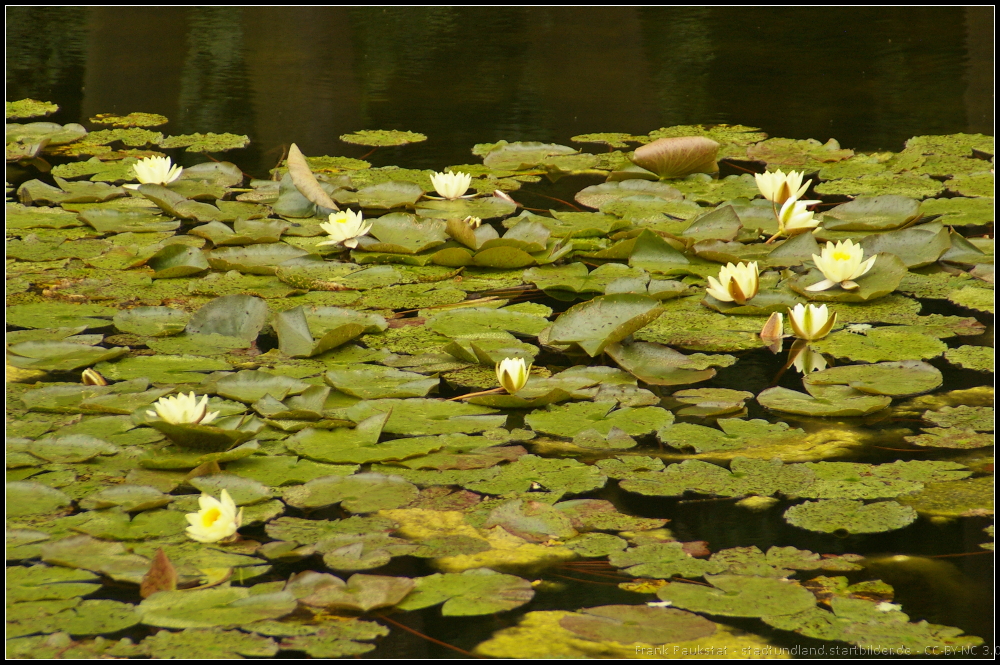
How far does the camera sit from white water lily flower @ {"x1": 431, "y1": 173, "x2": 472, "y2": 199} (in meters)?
3.25

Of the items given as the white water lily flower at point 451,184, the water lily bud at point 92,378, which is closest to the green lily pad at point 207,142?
the white water lily flower at point 451,184

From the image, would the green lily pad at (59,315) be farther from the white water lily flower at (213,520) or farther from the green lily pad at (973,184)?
the green lily pad at (973,184)

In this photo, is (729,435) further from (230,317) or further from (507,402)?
(230,317)

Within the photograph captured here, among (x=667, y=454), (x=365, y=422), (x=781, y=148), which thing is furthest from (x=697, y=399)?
(x=781, y=148)

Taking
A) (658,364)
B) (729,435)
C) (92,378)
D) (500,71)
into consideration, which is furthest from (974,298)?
(500,71)

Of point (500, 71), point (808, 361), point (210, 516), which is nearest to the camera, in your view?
point (210, 516)

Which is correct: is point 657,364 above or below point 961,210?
below

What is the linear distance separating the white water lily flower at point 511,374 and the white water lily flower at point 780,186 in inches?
56.4

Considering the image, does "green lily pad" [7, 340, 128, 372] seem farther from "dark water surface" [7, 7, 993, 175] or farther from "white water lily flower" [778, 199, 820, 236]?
"white water lily flower" [778, 199, 820, 236]

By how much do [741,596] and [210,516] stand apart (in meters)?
0.80

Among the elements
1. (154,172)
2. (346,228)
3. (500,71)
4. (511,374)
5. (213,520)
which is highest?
(500,71)

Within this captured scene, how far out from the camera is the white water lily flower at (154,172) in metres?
3.35

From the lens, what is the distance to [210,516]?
143 centimetres

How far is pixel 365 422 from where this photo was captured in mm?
1791
